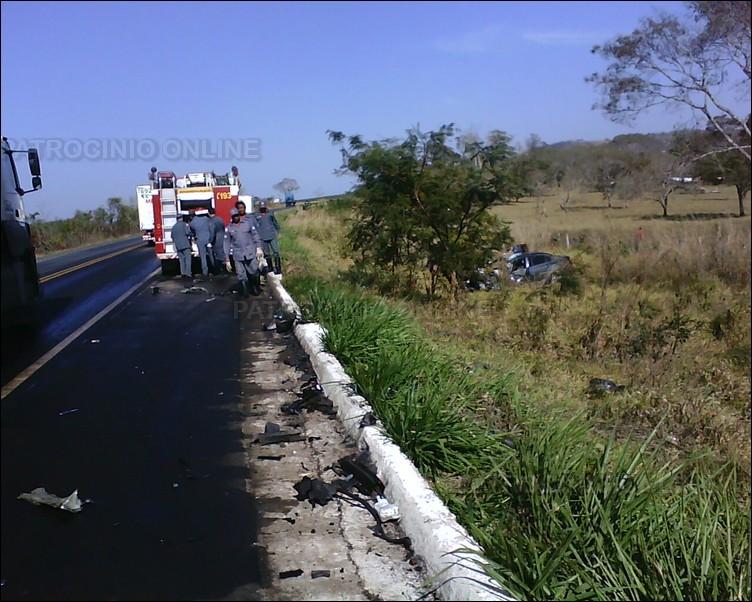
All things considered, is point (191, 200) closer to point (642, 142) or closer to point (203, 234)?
point (203, 234)

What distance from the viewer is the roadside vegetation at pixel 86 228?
399 cm

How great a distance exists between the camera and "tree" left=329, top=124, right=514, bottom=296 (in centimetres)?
1825

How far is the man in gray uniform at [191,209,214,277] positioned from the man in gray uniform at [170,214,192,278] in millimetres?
347

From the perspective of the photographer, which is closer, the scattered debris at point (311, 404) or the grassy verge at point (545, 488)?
the grassy verge at point (545, 488)

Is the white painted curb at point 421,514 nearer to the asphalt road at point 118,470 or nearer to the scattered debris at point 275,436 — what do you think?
the scattered debris at point 275,436

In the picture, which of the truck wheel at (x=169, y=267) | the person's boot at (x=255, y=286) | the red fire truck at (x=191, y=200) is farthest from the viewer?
the truck wheel at (x=169, y=267)

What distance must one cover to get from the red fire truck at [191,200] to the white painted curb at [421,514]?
701cm

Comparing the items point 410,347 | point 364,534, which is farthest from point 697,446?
point 364,534

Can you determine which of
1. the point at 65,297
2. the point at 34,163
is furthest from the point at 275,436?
the point at 34,163

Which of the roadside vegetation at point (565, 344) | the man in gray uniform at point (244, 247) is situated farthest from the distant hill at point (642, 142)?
the man in gray uniform at point (244, 247)

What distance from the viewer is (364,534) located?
418 centimetres

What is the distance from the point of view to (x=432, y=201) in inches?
728

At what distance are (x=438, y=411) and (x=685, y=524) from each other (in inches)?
71.4

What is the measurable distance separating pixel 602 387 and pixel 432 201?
7297 millimetres
